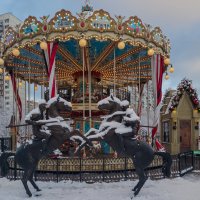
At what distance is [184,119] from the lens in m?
24.4

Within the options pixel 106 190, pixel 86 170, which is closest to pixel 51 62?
pixel 86 170

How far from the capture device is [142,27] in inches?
509

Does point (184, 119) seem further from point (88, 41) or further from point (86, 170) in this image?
point (86, 170)

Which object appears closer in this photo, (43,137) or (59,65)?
(43,137)

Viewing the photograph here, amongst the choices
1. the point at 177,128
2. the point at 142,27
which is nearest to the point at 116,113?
the point at 142,27

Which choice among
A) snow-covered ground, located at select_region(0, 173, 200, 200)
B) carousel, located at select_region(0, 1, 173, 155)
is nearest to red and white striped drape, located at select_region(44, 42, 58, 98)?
carousel, located at select_region(0, 1, 173, 155)

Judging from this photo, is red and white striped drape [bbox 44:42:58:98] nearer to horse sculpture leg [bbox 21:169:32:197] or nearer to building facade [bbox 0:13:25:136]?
horse sculpture leg [bbox 21:169:32:197]

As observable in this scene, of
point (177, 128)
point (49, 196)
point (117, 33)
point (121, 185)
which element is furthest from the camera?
point (177, 128)

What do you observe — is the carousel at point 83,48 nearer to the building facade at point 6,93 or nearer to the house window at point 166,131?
the house window at point 166,131

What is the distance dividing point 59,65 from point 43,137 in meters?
9.42

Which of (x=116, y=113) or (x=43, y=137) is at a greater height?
(x=116, y=113)

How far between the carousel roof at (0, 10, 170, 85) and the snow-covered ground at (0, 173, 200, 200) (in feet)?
18.7

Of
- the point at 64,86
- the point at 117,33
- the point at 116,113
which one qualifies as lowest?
the point at 116,113

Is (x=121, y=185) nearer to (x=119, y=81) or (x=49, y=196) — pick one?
(x=49, y=196)
